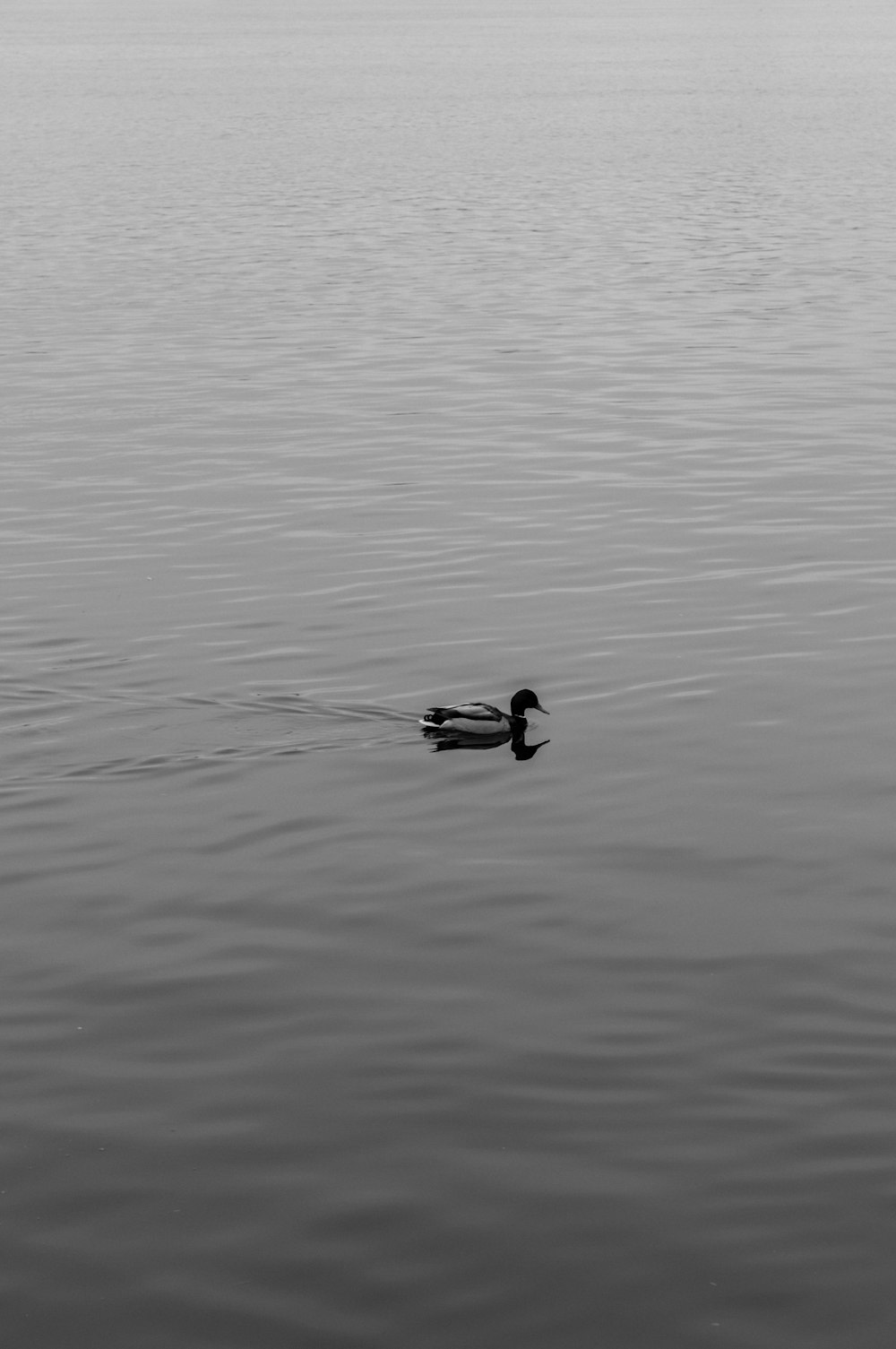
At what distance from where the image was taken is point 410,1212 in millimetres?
8266

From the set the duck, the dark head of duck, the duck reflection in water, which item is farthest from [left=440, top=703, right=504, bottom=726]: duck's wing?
the dark head of duck

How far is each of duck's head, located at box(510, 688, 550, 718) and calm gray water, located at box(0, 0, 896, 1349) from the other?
15.6 inches

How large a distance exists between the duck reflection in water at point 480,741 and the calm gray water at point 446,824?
0.43ft

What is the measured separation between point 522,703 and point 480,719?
2.20 ft

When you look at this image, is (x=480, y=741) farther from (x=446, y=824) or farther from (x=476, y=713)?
(x=446, y=824)

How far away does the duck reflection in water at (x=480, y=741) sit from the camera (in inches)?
542

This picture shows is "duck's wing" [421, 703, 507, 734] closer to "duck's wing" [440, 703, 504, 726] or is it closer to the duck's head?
"duck's wing" [440, 703, 504, 726]

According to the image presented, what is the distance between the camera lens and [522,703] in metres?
14.2

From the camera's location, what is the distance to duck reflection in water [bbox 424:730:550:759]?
1376 cm

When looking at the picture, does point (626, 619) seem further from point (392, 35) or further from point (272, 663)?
point (392, 35)

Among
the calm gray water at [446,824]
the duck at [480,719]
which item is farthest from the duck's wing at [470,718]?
the calm gray water at [446,824]

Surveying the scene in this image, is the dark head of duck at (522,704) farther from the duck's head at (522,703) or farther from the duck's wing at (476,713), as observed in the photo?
the duck's wing at (476,713)

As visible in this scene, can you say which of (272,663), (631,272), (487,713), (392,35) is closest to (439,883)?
(487,713)

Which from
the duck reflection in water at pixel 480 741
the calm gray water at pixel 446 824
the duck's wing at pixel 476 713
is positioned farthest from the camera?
the duck reflection in water at pixel 480 741
